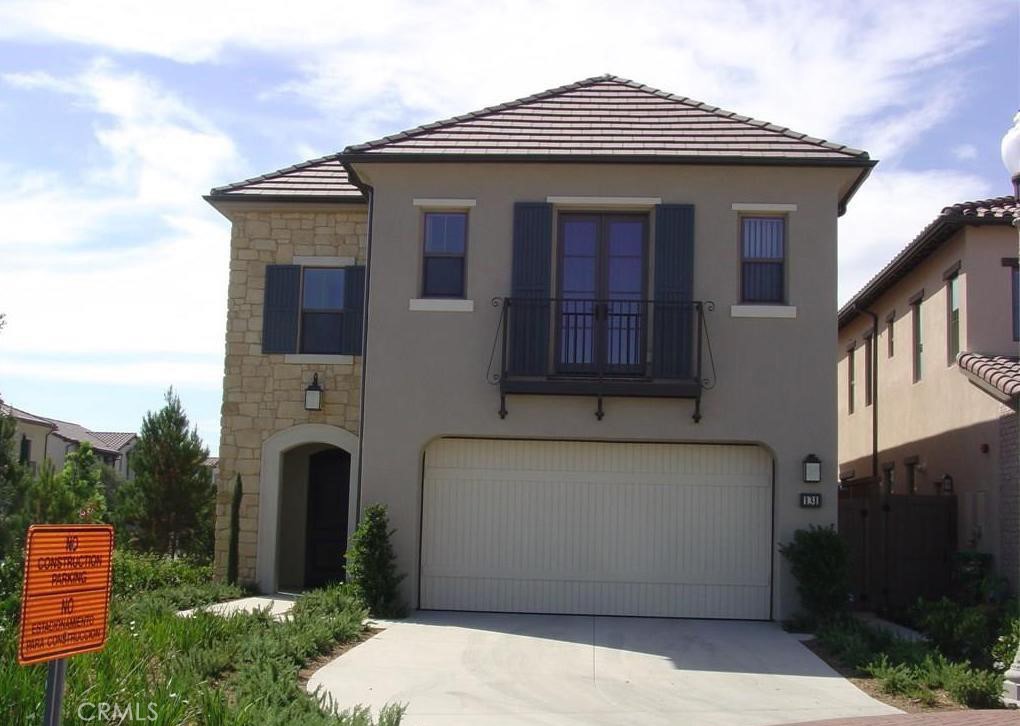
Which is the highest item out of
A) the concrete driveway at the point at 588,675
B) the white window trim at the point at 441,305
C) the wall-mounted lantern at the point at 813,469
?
the white window trim at the point at 441,305

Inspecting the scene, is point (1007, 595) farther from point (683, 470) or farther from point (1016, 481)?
point (683, 470)

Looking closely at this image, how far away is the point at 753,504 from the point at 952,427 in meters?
4.62

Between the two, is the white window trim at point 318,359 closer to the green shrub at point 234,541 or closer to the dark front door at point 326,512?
the dark front door at point 326,512

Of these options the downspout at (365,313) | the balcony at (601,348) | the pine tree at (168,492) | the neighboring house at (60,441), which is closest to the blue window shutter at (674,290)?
the balcony at (601,348)

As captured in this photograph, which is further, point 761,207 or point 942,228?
point 942,228

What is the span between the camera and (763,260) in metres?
14.7

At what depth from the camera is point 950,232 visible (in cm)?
1662

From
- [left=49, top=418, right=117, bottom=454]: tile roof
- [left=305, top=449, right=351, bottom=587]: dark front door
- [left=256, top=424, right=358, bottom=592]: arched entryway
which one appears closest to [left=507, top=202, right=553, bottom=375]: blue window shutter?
[left=256, top=424, right=358, bottom=592]: arched entryway

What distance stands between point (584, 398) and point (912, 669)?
545 centimetres

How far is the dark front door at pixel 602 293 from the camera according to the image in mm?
14477

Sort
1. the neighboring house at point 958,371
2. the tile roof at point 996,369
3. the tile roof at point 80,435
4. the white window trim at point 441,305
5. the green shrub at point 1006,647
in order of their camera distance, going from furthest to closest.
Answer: the tile roof at point 80,435 → the neighboring house at point 958,371 → the white window trim at point 441,305 → the tile roof at point 996,369 → the green shrub at point 1006,647

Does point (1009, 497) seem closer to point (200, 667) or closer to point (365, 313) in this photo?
point (365, 313)

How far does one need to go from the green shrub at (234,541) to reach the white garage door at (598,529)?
3221 millimetres

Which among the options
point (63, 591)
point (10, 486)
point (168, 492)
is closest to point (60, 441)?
point (168, 492)
